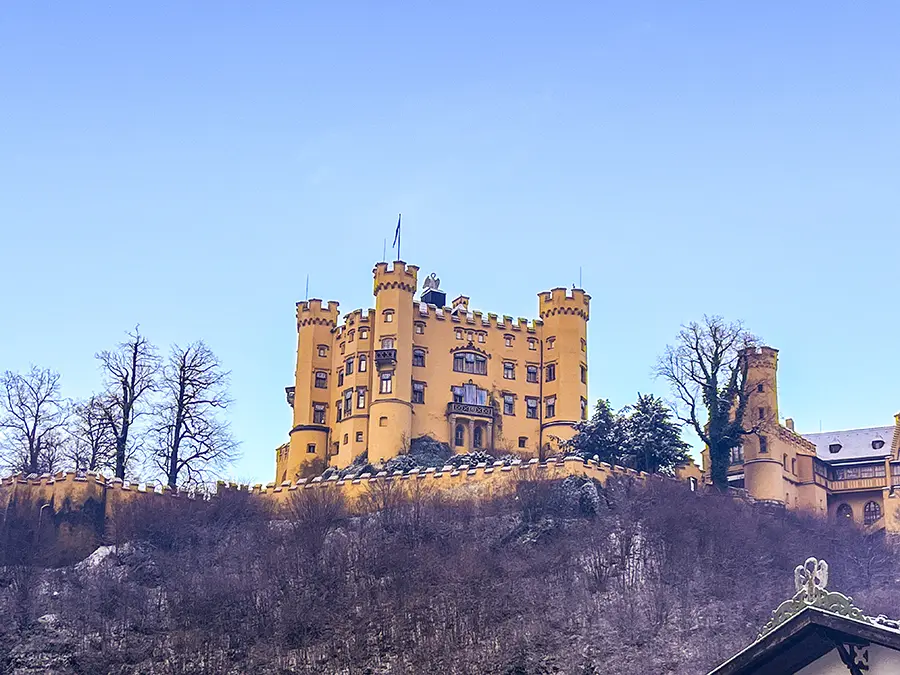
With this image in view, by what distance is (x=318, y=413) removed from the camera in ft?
257

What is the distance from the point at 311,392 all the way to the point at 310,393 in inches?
3.0

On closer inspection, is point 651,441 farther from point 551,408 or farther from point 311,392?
point 311,392

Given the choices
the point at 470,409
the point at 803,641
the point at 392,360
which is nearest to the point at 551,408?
the point at 470,409

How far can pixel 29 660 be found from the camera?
2181 inches

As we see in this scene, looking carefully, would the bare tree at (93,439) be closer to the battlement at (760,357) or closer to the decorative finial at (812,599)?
the battlement at (760,357)

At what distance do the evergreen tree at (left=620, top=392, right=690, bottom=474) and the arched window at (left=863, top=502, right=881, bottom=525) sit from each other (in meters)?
12.0

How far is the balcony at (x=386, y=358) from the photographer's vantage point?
76.2m

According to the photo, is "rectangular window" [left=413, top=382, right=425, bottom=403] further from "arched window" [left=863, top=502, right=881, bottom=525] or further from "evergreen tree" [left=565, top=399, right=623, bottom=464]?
"arched window" [left=863, top=502, right=881, bottom=525]

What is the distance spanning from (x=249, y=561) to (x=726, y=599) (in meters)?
20.1

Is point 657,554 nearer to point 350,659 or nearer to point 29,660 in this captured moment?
point 350,659

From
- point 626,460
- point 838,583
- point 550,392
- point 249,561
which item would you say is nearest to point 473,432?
point 550,392

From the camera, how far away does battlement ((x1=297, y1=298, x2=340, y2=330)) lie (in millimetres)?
81250

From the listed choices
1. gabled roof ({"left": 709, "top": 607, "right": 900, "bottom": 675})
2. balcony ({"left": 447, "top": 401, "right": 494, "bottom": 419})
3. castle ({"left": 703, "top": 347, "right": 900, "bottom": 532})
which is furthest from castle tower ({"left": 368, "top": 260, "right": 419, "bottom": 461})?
gabled roof ({"left": 709, "top": 607, "right": 900, "bottom": 675})

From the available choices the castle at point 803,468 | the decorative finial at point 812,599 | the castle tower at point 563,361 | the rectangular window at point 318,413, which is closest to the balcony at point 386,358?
the rectangular window at point 318,413
